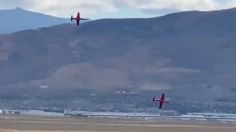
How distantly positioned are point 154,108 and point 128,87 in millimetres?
30124

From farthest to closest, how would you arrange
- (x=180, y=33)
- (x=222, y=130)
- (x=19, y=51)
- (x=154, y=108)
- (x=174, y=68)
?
(x=180, y=33) < (x=19, y=51) < (x=174, y=68) < (x=154, y=108) < (x=222, y=130)

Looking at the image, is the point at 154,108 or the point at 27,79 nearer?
the point at 154,108

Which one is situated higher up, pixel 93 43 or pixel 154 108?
pixel 93 43

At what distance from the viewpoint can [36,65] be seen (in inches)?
6959

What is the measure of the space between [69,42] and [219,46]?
1197 inches

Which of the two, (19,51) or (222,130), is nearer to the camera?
(222,130)

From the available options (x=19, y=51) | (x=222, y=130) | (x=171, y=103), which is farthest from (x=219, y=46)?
(x=222, y=130)

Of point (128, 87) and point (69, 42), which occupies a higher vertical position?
point (69, 42)

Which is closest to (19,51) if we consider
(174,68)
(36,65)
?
(36,65)

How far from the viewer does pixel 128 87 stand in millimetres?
161375

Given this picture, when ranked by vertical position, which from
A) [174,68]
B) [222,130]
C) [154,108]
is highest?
[174,68]

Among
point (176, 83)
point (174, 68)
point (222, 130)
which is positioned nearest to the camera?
point (222, 130)

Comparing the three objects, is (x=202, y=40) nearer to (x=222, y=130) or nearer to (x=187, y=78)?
(x=187, y=78)

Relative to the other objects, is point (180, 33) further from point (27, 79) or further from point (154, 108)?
point (154, 108)
